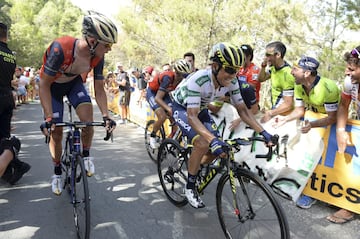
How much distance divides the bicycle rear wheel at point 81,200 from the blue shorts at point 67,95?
822 mm

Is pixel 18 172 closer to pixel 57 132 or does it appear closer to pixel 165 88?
pixel 57 132

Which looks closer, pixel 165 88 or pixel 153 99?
pixel 165 88

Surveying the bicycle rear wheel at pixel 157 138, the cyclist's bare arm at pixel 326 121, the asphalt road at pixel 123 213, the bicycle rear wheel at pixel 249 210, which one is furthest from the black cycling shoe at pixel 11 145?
the cyclist's bare arm at pixel 326 121

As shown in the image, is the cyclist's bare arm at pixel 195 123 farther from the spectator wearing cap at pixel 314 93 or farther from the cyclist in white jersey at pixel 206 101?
the spectator wearing cap at pixel 314 93

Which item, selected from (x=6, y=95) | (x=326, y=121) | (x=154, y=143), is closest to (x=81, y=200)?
(x=6, y=95)

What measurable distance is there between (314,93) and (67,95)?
320 cm

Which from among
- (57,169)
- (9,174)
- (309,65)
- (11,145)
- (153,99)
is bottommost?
(9,174)

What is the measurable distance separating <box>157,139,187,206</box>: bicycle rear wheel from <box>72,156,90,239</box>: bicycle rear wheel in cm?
125

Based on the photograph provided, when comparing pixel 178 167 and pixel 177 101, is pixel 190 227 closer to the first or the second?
pixel 178 167

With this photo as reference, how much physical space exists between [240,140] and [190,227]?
1270 mm

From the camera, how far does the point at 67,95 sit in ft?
12.9

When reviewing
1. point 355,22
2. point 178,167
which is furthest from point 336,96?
point 355,22

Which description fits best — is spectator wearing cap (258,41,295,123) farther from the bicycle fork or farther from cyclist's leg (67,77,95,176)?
cyclist's leg (67,77,95,176)

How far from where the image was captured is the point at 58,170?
3893 millimetres
